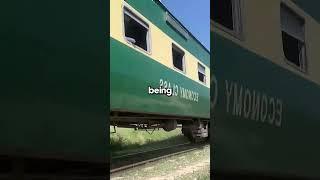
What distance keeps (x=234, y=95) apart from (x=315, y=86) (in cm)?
127

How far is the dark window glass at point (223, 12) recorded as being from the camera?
2389 mm

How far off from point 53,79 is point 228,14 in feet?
2.82

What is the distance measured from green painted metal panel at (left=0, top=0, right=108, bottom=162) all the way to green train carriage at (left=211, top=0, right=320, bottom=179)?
0.51 m

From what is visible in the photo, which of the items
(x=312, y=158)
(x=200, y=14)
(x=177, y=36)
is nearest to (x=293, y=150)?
Answer: (x=312, y=158)

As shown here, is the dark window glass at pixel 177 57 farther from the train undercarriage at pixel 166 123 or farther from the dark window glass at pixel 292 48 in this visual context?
the dark window glass at pixel 292 48

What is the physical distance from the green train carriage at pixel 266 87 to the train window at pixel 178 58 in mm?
597

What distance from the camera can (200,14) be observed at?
2.38 metres

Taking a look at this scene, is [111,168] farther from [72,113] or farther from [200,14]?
[200,14]

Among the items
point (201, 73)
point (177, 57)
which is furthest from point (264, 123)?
point (177, 57)

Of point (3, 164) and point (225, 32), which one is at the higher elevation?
point (225, 32)

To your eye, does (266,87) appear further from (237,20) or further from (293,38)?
(293,38)

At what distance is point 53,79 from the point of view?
2244 mm

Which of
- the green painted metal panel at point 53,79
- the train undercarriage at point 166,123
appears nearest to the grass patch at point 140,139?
the train undercarriage at point 166,123

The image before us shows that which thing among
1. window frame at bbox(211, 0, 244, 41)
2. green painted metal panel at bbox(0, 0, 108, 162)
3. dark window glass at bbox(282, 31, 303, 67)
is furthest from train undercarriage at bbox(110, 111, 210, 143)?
dark window glass at bbox(282, 31, 303, 67)
